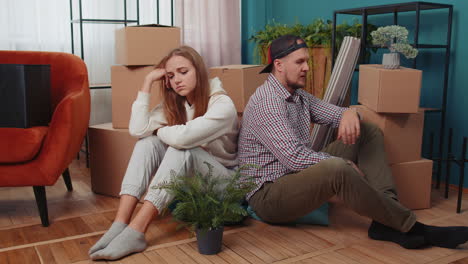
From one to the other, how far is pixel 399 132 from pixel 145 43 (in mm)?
1275

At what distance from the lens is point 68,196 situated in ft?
8.16

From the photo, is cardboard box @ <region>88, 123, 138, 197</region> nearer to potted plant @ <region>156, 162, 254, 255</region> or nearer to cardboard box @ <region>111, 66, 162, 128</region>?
cardboard box @ <region>111, 66, 162, 128</region>

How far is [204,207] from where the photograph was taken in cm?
165

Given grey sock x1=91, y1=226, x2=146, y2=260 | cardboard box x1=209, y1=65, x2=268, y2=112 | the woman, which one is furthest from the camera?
cardboard box x1=209, y1=65, x2=268, y2=112

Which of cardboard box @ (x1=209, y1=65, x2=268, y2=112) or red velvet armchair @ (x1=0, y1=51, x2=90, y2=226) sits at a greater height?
cardboard box @ (x1=209, y1=65, x2=268, y2=112)

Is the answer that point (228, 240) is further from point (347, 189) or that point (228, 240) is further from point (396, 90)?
point (396, 90)

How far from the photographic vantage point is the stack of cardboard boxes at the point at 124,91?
7.61 ft

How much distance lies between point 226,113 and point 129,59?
72cm

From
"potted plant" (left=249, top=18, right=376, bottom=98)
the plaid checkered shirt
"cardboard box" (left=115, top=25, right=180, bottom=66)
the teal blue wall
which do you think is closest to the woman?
the plaid checkered shirt

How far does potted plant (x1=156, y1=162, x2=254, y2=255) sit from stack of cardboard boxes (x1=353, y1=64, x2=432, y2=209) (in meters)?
0.74

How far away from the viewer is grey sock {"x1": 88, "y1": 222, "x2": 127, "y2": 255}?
1.63 metres

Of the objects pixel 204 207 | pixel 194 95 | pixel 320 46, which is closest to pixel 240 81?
pixel 194 95

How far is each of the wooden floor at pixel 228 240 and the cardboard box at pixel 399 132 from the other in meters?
0.28

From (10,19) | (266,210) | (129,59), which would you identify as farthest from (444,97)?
(10,19)
